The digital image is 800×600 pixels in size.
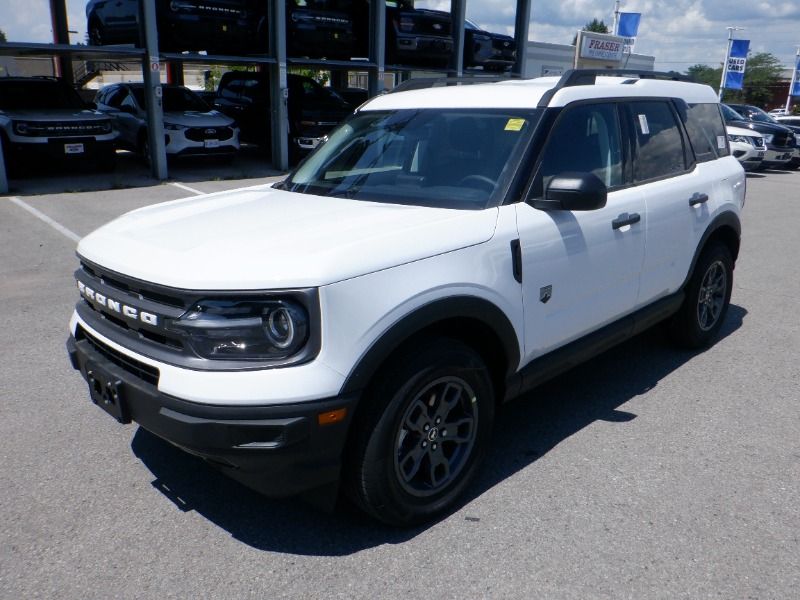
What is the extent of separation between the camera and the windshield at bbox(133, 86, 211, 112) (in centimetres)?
1487

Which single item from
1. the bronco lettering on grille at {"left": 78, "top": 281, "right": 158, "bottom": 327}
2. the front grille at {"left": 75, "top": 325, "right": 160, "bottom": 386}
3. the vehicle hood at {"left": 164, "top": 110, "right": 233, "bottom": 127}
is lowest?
the front grille at {"left": 75, "top": 325, "right": 160, "bottom": 386}

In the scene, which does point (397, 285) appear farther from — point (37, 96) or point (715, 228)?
point (37, 96)

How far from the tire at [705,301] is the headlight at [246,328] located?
3377 mm

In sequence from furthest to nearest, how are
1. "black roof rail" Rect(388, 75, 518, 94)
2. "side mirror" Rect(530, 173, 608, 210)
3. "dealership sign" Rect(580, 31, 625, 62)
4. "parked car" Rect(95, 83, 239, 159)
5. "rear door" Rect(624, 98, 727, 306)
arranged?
"dealership sign" Rect(580, 31, 625, 62) → "parked car" Rect(95, 83, 239, 159) → "black roof rail" Rect(388, 75, 518, 94) → "rear door" Rect(624, 98, 727, 306) → "side mirror" Rect(530, 173, 608, 210)

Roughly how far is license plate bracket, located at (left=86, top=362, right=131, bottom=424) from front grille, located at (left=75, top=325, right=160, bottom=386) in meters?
0.06

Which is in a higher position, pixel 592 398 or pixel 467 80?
pixel 467 80

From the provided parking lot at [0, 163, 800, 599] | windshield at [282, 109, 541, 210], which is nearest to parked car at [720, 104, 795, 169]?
parking lot at [0, 163, 800, 599]

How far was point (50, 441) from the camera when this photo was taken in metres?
3.67

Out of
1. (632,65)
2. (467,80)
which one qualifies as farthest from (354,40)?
(632,65)

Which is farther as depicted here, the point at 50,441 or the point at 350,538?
the point at 50,441

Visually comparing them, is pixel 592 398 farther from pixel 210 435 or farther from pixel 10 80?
pixel 10 80

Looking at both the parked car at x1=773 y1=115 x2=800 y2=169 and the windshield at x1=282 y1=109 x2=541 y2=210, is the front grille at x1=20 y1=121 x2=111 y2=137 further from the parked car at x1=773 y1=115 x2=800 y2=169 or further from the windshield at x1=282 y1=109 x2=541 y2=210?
the parked car at x1=773 y1=115 x2=800 y2=169

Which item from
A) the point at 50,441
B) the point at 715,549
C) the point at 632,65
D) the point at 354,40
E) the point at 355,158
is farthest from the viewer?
the point at 632,65

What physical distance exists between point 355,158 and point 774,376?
10.5 ft
